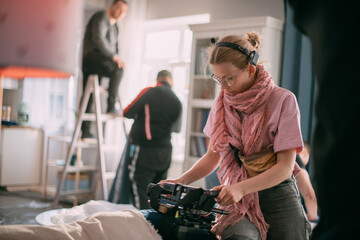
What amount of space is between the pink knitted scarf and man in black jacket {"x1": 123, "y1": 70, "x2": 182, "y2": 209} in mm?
1923

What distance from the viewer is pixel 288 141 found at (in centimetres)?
139

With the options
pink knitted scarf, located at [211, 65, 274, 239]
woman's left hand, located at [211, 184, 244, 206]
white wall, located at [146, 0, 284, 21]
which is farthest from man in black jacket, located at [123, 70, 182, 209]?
woman's left hand, located at [211, 184, 244, 206]

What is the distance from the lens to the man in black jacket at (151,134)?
3.52 metres

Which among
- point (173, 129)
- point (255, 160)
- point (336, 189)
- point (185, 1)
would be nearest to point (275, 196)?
point (255, 160)

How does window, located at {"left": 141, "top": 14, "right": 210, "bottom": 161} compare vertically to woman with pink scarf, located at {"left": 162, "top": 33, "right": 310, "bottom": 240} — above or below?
above

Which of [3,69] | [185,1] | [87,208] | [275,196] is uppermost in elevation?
[185,1]

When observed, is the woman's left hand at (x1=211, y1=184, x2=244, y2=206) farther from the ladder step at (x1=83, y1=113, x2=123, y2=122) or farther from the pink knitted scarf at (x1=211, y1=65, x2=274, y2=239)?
the ladder step at (x1=83, y1=113, x2=123, y2=122)

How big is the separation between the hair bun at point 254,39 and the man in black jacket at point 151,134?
77.1 inches

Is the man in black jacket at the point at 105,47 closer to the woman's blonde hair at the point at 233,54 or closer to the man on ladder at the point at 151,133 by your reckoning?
the man on ladder at the point at 151,133

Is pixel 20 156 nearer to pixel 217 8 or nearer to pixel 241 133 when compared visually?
pixel 217 8

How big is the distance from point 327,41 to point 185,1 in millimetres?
4671

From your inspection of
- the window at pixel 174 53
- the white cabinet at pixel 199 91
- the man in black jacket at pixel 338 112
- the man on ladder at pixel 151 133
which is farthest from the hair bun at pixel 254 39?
the window at pixel 174 53

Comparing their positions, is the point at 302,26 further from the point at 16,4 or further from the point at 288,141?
the point at 288,141

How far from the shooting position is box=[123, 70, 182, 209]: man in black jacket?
352 centimetres
